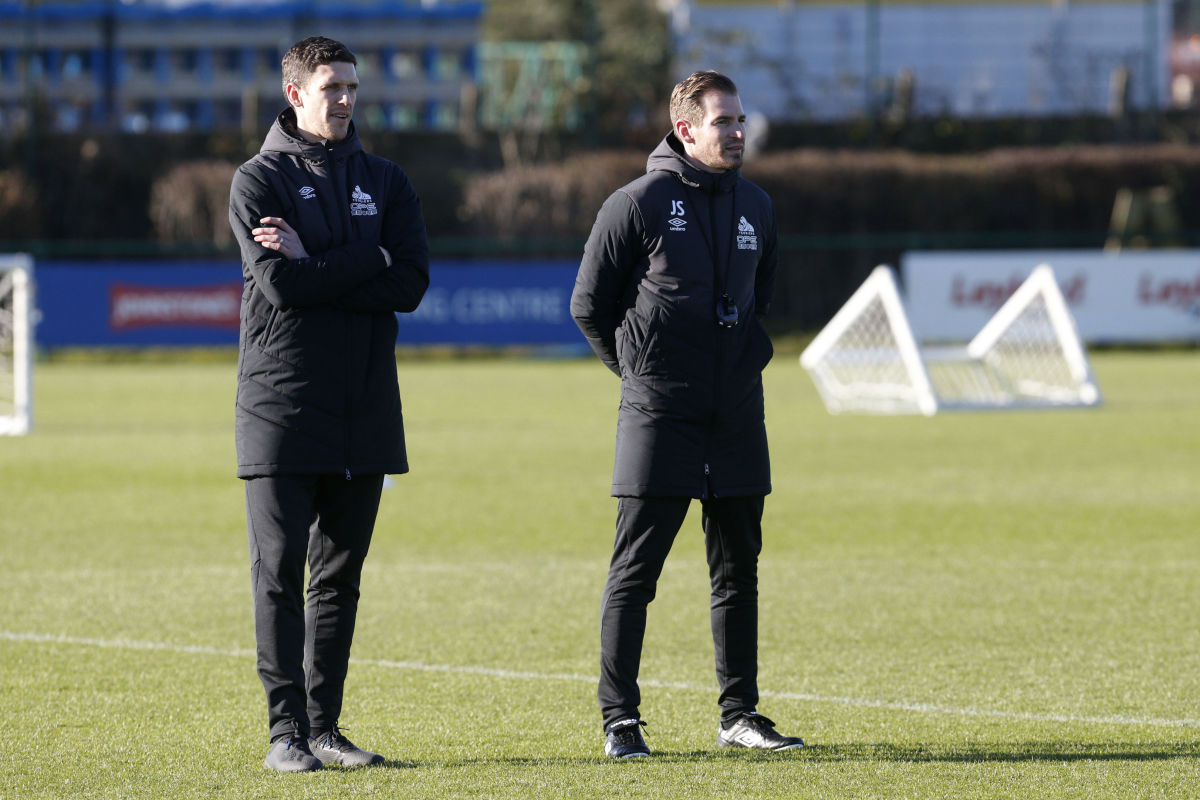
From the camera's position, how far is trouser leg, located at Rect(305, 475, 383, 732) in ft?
18.2

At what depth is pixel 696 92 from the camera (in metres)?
5.57

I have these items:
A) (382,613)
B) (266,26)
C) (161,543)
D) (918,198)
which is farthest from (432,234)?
(382,613)

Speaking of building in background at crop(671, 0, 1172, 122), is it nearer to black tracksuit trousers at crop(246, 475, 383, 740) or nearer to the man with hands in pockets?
the man with hands in pockets

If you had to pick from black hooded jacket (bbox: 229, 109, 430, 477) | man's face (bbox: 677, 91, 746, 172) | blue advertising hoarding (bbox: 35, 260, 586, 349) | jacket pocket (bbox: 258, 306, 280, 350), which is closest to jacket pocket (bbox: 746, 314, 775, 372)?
man's face (bbox: 677, 91, 746, 172)

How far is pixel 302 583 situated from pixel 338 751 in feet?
1.69

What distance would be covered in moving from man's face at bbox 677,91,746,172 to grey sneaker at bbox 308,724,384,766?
2074 millimetres

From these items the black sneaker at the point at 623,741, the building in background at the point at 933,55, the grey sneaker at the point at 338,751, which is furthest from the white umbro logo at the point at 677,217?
the building in background at the point at 933,55

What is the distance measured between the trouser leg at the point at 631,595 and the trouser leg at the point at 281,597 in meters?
0.94

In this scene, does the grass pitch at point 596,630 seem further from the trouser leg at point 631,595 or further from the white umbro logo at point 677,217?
the white umbro logo at point 677,217

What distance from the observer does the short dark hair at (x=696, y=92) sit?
18.3ft

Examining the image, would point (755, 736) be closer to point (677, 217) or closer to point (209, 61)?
point (677, 217)

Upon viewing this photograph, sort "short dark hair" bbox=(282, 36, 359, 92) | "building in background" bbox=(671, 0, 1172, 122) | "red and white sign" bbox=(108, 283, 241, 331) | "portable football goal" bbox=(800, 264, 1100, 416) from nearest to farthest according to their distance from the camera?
"short dark hair" bbox=(282, 36, 359, 92)
"portable football goal" bbox=(800, 264, 1100, 416)
"red and white sign" bbox=(108, 283, 241, 331)
"building in background" bbox=(671, 0, 1172, 122)

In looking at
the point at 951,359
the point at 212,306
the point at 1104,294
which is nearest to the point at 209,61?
the point at 212,306

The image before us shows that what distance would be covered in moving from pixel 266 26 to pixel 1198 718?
49756 millimetres
